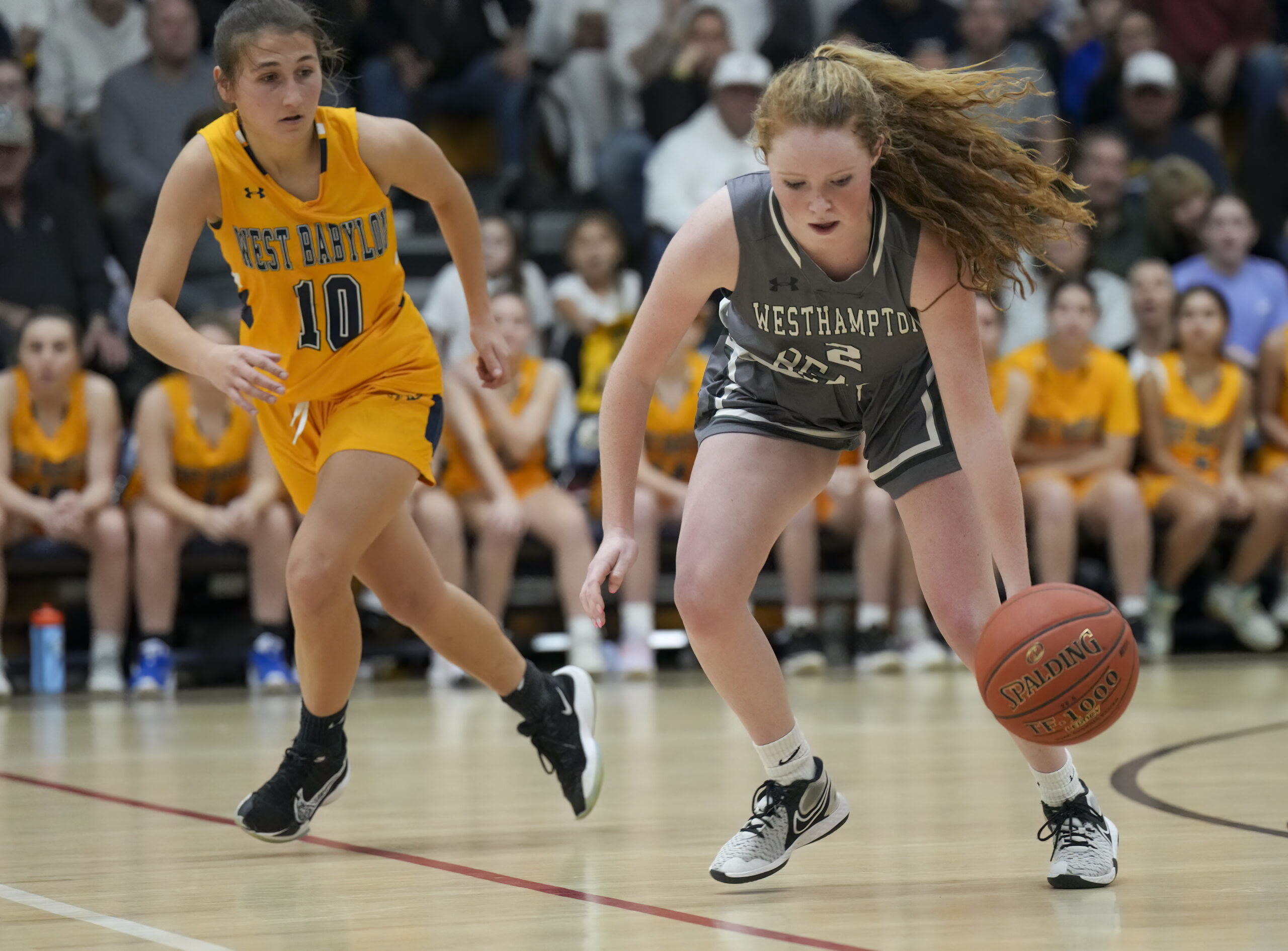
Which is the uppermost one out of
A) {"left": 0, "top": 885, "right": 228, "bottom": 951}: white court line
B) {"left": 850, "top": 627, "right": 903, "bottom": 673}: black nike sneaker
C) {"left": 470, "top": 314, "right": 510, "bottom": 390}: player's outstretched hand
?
{"left": 470, "top": 314, "right": 510, "bottom": 390}: player's outstretched hand

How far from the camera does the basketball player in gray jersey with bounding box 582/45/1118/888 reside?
3080 mm

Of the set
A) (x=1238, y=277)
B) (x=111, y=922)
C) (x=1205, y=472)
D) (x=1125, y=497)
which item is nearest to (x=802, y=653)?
(x=1125, y=497)

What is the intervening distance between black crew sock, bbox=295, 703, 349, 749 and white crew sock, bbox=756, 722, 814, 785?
96 cm

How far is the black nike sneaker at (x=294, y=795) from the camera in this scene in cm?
367

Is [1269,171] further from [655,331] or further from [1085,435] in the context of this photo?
[655,331]

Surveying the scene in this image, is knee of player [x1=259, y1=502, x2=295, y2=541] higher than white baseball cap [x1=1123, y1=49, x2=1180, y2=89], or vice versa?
white baseball cap [x1=1123, y1=49, x2=1180, y2=89]

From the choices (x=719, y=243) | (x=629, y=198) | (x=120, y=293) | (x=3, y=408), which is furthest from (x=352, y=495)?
(x=629, y=198)

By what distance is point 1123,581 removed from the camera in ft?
26.2

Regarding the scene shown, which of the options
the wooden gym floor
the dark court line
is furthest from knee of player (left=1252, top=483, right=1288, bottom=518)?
the dark court line

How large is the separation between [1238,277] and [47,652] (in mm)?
5779

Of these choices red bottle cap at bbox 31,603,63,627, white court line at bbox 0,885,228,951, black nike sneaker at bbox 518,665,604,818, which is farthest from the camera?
red bottle cap at bbox 31,603,63,627

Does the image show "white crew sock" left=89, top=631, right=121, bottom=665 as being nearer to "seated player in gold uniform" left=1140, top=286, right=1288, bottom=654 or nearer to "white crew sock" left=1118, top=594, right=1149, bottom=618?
"white crew sock" left=1118, top=594, right=1149, bottom=618

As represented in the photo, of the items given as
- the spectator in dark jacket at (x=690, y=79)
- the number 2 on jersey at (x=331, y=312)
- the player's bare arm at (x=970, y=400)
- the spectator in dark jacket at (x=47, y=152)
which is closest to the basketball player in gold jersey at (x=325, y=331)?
the number 2 on jersey at (x=331, y=312)

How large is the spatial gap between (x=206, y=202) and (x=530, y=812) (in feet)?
5.21
